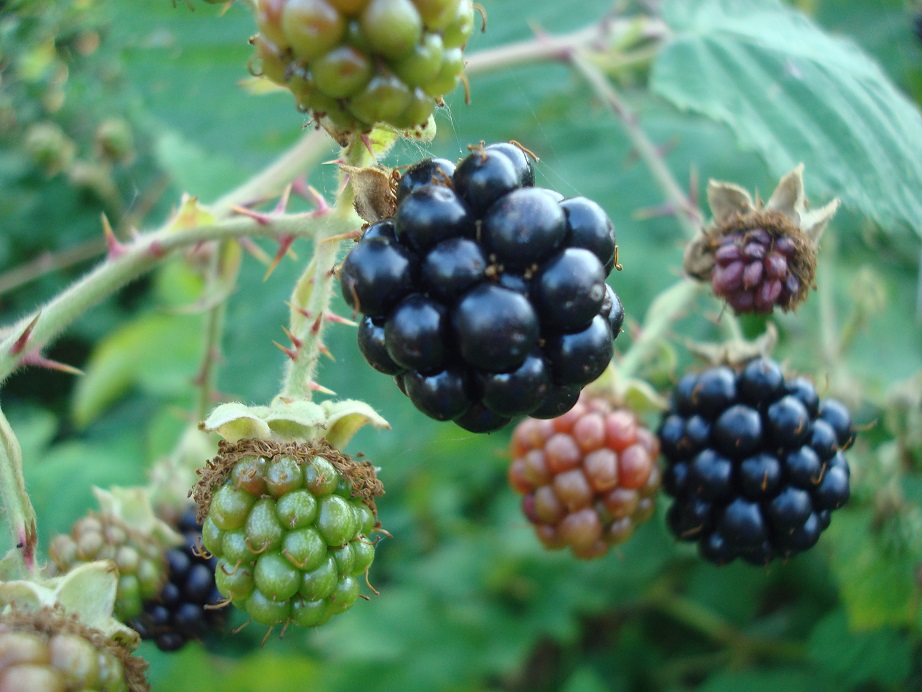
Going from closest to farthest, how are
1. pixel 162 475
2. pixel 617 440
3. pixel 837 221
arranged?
pixel 617 440
pixel 162 475
pixel 837 221

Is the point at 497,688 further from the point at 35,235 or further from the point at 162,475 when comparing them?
the point at 35,235

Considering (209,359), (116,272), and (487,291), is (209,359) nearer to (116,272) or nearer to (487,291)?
(116,272)

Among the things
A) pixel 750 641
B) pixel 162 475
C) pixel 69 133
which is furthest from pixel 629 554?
pixel 69 133

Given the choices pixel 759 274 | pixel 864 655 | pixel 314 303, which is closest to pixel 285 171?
pixel 314 303

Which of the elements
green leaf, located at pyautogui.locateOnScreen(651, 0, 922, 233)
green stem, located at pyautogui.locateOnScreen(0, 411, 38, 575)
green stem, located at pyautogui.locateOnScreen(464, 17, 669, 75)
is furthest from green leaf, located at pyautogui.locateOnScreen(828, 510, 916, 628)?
green stem, located at pyautogui.locateOnScreen(0, 411, 38, 575)

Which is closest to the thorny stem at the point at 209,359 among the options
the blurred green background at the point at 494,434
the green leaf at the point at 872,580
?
the blurred green background at the point at 494,434

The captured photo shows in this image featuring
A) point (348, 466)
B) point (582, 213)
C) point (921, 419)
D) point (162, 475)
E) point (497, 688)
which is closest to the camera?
point (582, 213)

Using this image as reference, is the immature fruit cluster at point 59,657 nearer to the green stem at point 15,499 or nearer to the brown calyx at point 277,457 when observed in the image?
the green stem at point 15,499

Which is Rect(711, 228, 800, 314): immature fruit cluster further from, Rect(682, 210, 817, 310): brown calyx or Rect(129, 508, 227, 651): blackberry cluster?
Rect(129, 508, 227, 651): blackberry cluster
